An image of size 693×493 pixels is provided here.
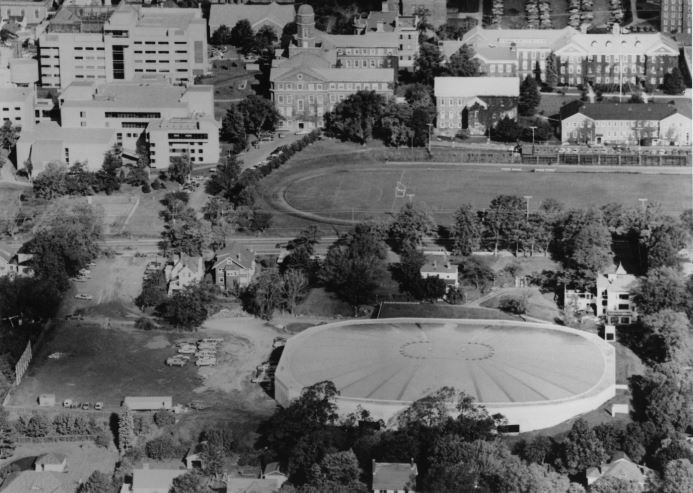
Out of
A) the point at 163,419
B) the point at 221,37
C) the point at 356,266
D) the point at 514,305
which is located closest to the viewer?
the point at 163,419

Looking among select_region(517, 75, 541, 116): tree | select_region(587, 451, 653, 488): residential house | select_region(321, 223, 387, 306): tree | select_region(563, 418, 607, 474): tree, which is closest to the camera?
select_region(587, 451, 653, 488): residential house

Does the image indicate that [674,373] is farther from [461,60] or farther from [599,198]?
[461,60]

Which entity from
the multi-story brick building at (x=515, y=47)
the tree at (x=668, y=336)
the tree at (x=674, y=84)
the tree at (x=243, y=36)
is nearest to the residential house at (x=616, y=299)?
the tree at (x=668, y=336)

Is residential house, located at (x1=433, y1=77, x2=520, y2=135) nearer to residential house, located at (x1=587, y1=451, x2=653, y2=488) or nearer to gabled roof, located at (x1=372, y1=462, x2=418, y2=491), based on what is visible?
residential house, located at (x1=587, y1=451, x2=653, y2=488)

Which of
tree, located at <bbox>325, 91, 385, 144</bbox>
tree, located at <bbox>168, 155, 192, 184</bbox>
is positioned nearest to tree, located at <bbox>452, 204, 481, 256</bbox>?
tree, located at <bbox>168, 155, 192, 184</bbox>

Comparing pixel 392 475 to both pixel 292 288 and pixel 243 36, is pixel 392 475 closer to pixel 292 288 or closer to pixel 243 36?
pixel 292 288

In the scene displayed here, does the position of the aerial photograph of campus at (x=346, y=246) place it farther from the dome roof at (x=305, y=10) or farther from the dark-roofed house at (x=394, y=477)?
the dome roof at (x=305, y=10)

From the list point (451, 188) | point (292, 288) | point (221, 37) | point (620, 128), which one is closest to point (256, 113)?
point (451, 188)
